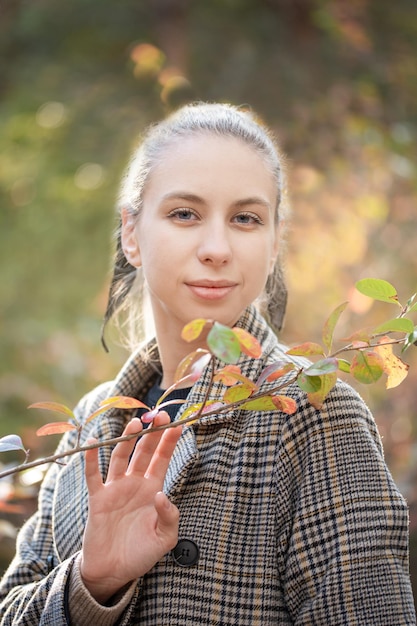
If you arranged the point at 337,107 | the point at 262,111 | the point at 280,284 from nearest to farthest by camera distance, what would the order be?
the point at 280,284, the point at 262,111, the point at 337,107

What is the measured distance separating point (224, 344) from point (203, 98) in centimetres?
328

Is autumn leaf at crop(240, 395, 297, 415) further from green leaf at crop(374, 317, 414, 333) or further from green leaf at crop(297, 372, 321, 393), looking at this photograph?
green leaf at crop(374, 317, 414, 333)

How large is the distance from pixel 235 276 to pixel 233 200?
148mm

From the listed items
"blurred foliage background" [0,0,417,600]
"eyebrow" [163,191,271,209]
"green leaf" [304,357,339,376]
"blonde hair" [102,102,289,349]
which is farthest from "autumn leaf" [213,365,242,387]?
"blurred foliage background" [0,0,417,600]

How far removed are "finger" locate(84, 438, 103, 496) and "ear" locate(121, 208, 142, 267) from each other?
57 cm

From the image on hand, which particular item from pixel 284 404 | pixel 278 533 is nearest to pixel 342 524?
pixel 278 533

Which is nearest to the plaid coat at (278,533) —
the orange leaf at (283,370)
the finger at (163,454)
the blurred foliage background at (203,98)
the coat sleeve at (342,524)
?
the coat sleeve at (342,524)

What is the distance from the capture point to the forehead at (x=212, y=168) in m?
1.60

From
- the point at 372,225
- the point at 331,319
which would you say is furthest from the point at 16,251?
the point at 331,319

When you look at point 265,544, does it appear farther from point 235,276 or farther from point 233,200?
point 233,200

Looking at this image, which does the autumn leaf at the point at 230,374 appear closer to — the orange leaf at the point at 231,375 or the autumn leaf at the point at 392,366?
the orange leaf at the point at 231,375

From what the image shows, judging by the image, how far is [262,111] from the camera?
417cm

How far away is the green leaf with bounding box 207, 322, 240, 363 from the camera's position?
1.09 m

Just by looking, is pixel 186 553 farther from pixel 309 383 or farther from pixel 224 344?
pixel 224 344
